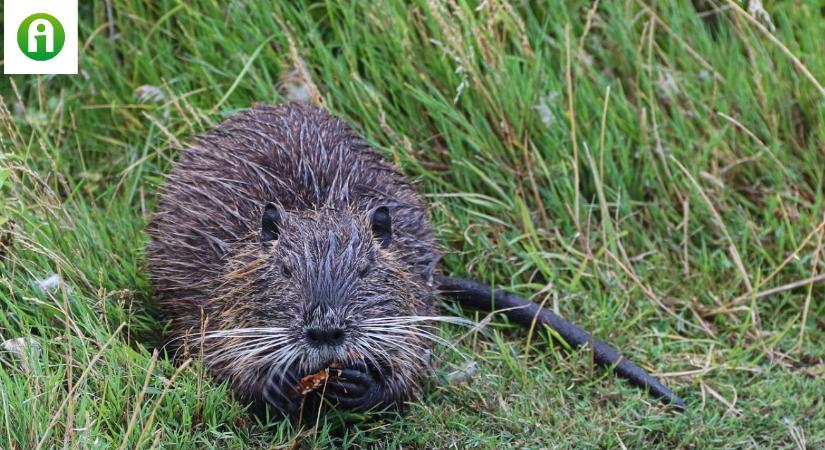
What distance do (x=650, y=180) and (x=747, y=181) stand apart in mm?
374

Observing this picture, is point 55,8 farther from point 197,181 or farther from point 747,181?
point 747,181

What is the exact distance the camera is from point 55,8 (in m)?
4.02

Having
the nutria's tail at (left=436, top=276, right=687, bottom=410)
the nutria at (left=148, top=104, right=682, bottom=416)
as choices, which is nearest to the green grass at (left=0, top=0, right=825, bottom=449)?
the nutria's tail at (left=436, top=276, right=687, bottom=410)

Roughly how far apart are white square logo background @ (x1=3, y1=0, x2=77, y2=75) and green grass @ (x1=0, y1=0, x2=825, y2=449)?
0.08 metres

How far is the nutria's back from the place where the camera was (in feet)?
9.77

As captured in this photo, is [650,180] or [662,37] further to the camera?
[662,37]

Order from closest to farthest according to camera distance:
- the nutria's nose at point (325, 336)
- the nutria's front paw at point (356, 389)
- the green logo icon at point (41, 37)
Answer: the nutria's nose at point (325, 336), the nutria's front paw at point (356, 389), the green logo icon at point (41, 37)

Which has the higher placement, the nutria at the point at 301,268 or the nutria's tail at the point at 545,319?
the nutria at the point at 301,268

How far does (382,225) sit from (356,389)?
0.46 m

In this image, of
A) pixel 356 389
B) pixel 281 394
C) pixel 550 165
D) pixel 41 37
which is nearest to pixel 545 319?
pixel 550 165

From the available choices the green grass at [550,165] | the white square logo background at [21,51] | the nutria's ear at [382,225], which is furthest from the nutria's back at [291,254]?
the white square logo background at [21,51]

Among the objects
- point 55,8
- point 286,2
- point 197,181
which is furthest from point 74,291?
point 286,2

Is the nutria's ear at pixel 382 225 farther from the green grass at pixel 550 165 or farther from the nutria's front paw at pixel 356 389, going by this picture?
the green grass at pixel 550 165

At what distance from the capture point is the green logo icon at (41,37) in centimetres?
398
